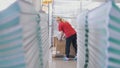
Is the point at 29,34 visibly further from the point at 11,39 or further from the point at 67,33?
the point at 67,33

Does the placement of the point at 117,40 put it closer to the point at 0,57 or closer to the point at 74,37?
the point at 0,57

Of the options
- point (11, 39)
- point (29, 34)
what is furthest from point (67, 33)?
point (11, 39)

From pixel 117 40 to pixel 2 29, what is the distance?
0.69 meters

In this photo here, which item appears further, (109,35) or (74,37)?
(74,37)

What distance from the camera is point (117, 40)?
131cm

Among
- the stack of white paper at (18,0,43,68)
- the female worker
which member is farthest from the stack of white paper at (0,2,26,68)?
the female worker

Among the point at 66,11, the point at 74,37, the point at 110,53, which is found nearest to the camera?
the point at 110,53

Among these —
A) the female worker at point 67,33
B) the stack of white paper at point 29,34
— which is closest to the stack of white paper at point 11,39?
the stack of white paper at point 29,34

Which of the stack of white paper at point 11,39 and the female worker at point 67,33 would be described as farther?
the female worker at point 67,33

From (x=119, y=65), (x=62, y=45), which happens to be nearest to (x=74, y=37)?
(x=62, y=45)

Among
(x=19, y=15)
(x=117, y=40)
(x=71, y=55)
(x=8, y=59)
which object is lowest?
(x=71, y=55)

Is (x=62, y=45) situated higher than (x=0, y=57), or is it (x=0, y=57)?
(x=0, y=57)

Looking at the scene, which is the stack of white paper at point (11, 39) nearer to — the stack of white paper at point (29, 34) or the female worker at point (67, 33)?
the stack of white paper at point (29, 34)

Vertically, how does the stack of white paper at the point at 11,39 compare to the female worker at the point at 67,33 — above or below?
above
